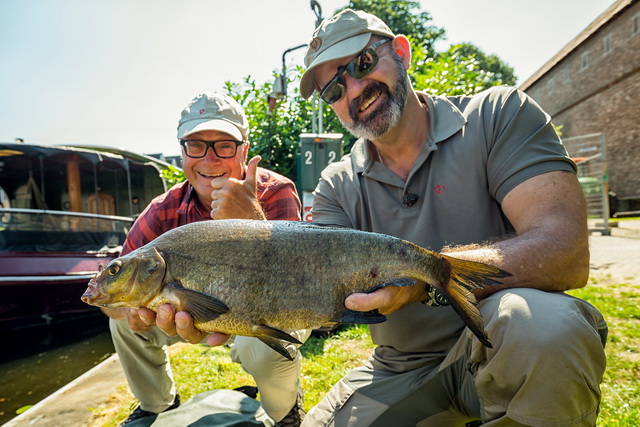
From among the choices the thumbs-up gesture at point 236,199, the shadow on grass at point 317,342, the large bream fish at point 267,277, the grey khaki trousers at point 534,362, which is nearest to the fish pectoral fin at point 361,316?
the large bream fish at point 267,277

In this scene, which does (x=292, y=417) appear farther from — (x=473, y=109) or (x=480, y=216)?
(x=473, y=109)

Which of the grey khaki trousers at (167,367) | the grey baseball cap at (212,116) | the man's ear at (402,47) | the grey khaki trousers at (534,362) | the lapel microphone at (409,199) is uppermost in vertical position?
the man's ear at (402,47)

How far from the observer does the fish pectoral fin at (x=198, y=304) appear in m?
1.91

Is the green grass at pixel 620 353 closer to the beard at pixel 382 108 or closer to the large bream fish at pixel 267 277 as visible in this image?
the large bream fish at pixel 267 277

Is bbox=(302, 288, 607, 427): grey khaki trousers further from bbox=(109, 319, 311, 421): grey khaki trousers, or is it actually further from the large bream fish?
bbox=(109, 319, 311, 421): grey khaki trousers

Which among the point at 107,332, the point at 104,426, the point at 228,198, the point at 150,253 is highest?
the point at 228,198

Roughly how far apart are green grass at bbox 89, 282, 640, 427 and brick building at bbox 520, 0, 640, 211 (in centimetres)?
2607

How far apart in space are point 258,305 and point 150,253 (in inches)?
23.5

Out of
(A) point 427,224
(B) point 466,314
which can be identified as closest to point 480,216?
(A) point 427,224

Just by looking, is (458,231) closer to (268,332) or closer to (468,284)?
(468,284)

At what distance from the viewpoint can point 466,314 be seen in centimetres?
173

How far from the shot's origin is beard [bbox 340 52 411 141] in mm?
2641

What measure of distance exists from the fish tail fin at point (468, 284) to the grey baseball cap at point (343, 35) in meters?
1.62

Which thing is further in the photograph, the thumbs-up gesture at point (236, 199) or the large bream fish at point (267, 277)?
the thumbs-up gesture at point (236, 199)
